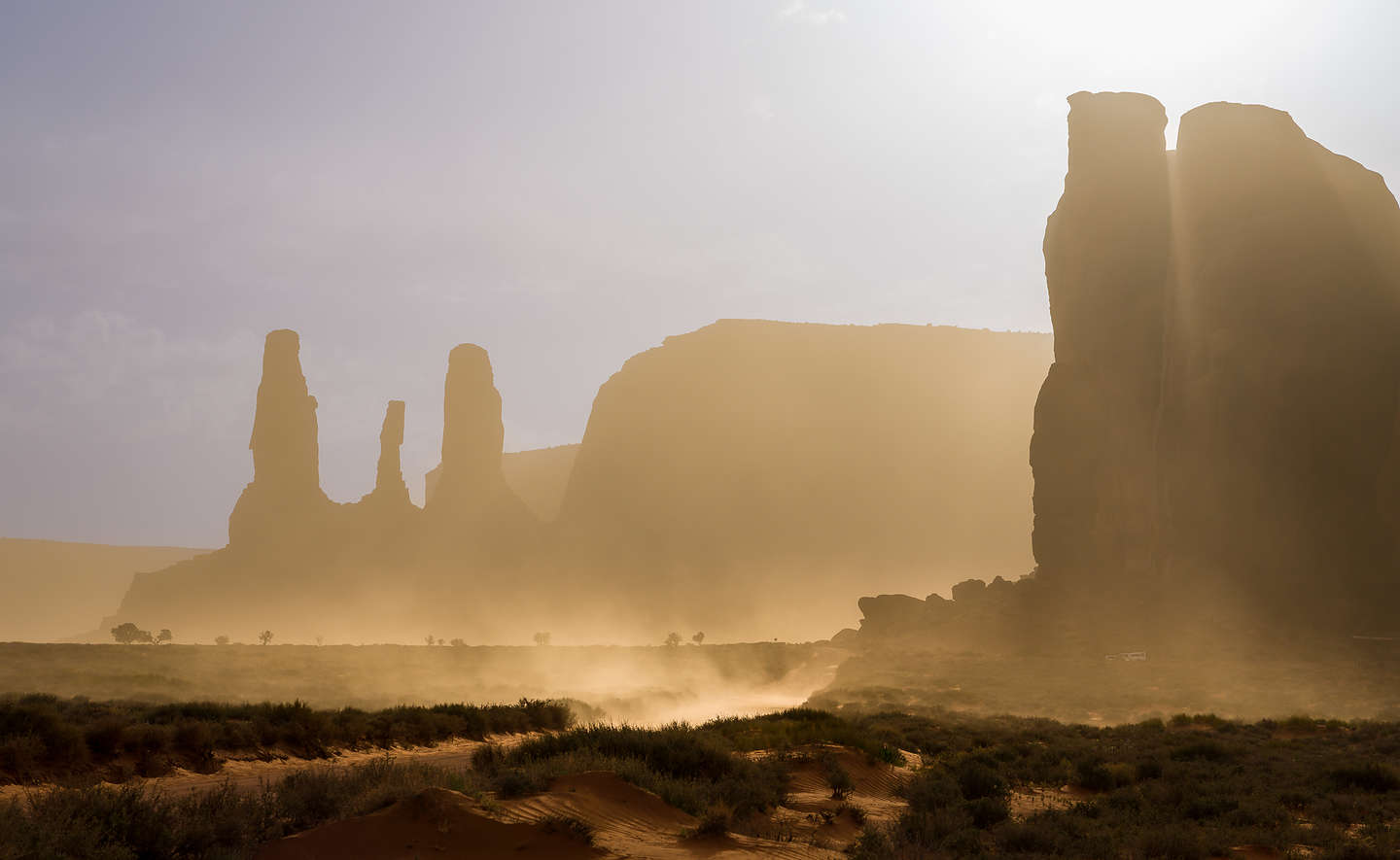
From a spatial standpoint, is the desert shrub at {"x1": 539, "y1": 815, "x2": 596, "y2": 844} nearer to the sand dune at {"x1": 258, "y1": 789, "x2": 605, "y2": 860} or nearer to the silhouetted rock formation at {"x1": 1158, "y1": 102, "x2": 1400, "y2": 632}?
the sand dune at {"x1": 258, "y1": 789, "x2": 605, "y2": 860}

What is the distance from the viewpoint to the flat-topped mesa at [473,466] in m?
104

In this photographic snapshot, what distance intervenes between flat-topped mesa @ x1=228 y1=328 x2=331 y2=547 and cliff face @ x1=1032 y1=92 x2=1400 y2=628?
3295 inches

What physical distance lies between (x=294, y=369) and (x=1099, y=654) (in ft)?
318

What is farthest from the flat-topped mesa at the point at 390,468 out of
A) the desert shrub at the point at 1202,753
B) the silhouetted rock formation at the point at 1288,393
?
the desert shrub at the point at 1202,753

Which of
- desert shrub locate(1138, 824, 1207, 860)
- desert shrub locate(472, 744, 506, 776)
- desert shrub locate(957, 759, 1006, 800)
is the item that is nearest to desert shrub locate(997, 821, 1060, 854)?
desert shrub locate(1138, 824, 1207, 860)

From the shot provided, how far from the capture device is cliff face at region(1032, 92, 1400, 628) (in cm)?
4647

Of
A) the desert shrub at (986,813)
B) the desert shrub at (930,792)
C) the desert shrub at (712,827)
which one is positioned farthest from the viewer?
the desert shrub at (930,792)

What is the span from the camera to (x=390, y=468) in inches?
4205

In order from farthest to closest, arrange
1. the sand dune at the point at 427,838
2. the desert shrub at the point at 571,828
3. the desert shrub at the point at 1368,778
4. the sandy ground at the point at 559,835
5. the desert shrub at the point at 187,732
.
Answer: the desert shrub at the point at 1368,778, the desert shrub at the point at 187,732, the desert shrub at the point at 571,828, the sandy ground at the point at 559,835, the sand dune at the point at 427,838

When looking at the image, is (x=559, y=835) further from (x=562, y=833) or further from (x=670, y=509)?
(x=670, y=509)

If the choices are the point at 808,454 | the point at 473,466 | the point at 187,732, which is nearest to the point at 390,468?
the point at 473,466

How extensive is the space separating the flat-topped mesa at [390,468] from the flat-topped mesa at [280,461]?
670 centimetres

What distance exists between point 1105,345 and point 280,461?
9106cm

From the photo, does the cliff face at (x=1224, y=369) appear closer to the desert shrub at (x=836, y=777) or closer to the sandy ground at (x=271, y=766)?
the desert shrub at (x=836, y=777)
